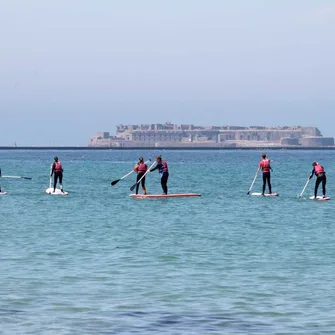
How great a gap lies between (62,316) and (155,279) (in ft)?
13.1

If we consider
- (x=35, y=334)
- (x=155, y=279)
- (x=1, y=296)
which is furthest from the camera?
(x=155, y=279)

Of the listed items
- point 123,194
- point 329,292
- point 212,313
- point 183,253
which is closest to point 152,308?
point 212,313

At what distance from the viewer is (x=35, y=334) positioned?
593 inches

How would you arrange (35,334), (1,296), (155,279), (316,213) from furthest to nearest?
(316,213) < (155,279) < (1,296) < (35,334)

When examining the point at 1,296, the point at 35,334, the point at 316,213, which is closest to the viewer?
the point at 35,334

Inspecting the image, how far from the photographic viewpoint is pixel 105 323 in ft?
51.8

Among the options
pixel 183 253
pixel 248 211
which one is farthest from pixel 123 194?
pixel 183 253

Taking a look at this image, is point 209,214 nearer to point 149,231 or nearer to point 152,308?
point 149,231

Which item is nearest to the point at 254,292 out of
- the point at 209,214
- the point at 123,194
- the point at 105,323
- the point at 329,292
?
the point at 329,292

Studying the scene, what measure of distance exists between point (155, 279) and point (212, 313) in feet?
11.8

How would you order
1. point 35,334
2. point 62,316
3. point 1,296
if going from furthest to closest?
1. point 1,296
2. point 62,316
3. point 35,334

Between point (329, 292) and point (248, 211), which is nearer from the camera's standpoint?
point (329, 292)

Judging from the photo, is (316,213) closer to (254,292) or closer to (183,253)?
(183,253)

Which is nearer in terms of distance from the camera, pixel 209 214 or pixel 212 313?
pixel 212 313
